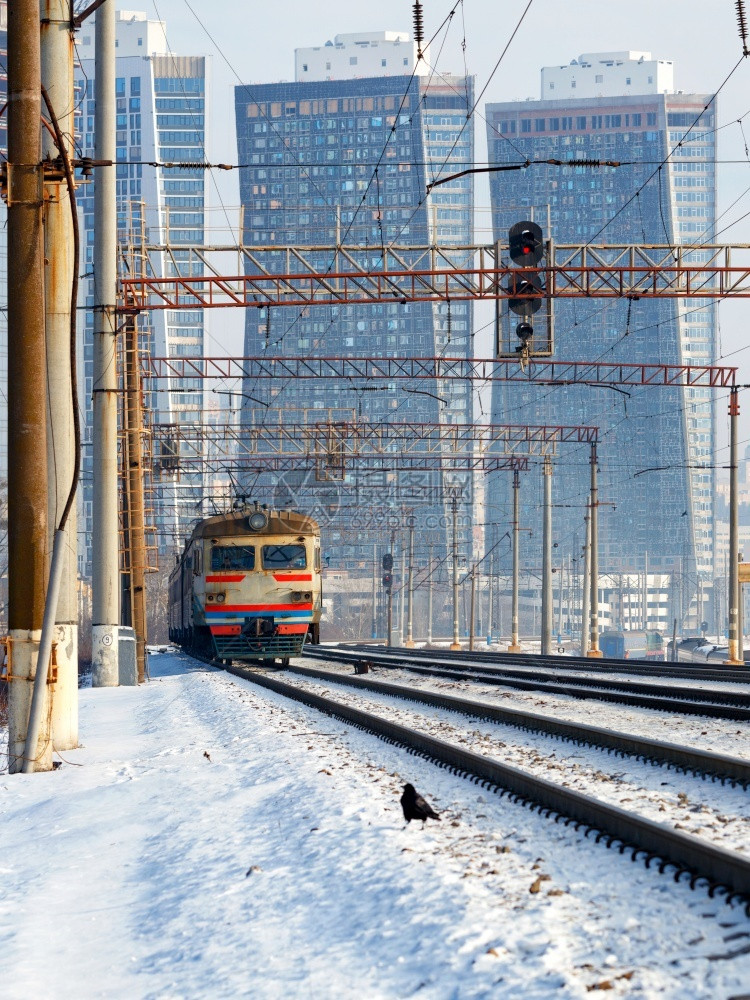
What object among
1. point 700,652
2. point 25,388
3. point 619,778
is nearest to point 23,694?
point 25,388

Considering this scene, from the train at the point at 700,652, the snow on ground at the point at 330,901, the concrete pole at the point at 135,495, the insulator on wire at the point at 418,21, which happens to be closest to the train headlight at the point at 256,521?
the concrete pole at the point at 135,495

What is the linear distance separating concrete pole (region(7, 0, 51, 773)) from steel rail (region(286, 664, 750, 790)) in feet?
14.1

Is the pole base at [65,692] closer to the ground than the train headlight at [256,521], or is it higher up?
closer to the ground

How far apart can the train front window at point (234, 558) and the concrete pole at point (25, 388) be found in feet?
48.4

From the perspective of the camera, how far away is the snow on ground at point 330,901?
421 centimetres

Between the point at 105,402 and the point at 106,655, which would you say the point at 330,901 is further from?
the point at 105,402

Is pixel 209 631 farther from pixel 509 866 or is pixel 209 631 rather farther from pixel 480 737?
pixel 509 866

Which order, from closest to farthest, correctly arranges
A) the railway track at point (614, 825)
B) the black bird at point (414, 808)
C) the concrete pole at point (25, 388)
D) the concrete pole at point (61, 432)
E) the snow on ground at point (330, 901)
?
the snow on ground at point (330, 901), the railway track at point (614, 825), the black bird at point (414, 808), the concrete pole at point (25, 388), the concrete pole at point (61, 432)

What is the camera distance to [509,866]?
5.60 meters

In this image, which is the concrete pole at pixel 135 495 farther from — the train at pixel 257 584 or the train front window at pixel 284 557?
the train front window at pixel 284 557

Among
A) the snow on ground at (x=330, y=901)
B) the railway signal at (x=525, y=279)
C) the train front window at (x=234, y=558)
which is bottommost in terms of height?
the snow on ground at (x=330, y=901)

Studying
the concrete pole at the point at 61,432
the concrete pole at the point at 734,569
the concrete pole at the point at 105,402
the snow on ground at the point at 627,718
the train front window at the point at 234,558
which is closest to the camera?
the snow on ground at the point at 627,718

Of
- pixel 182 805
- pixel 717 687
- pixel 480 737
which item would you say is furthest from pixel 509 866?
pixel 717 687

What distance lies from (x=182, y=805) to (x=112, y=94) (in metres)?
15.8
